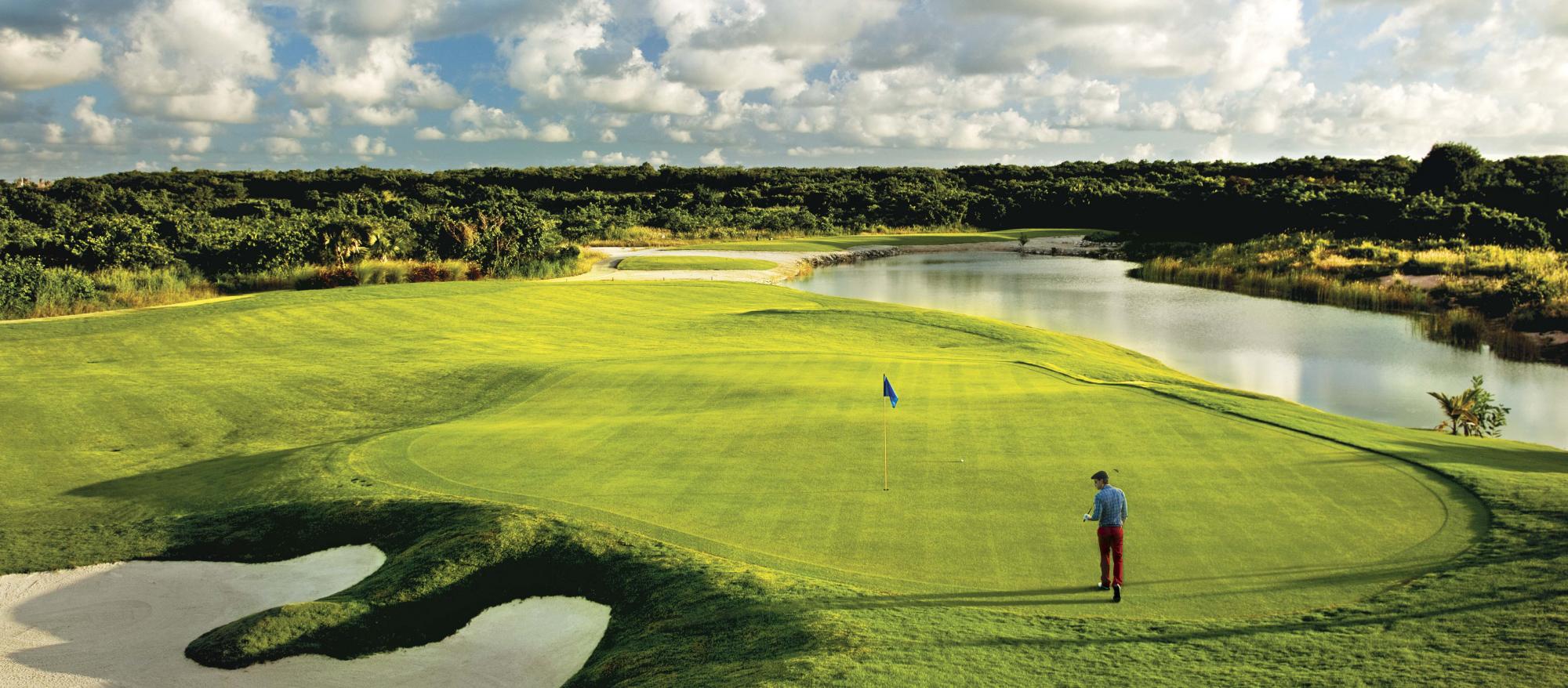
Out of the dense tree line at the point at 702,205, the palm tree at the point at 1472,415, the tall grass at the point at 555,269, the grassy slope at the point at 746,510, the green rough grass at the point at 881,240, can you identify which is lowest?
the palm tree at the point at 1472,415

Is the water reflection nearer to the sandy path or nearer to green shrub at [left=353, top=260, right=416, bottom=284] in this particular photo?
the sandy path

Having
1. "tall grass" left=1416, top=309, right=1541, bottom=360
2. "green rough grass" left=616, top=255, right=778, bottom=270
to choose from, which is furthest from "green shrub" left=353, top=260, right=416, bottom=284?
"tall grass" left=1416, top=309, right=1541, bottom=360

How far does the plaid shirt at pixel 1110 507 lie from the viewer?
304 inches

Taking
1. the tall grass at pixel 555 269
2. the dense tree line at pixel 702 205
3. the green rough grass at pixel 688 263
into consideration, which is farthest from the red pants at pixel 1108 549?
the green rough grass at pixel 688 263

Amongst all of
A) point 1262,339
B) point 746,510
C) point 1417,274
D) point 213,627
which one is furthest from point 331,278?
point 1417,274

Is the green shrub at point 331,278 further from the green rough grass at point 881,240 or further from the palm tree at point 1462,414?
the palm tree at point 1462,414

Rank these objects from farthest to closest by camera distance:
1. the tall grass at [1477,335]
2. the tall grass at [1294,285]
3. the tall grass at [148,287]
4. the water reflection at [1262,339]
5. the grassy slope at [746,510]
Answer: the tall grass at [1294,285] → the tall grass at [148,287] → the tall grass at [1477,335] → the water reflection at [1262,339] → the grassy slope at [746,510]

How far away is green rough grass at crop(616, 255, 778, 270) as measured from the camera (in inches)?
2073

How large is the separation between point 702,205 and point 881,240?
2412cm

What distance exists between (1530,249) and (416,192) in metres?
95.1

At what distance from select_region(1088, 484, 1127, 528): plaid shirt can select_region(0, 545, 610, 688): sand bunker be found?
4.25m

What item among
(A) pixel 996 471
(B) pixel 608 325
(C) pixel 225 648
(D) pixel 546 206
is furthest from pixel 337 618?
(D) pixel 546 206

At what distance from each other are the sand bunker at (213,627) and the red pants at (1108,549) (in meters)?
4.17

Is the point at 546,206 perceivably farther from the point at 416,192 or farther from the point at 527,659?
the point at 527,659
